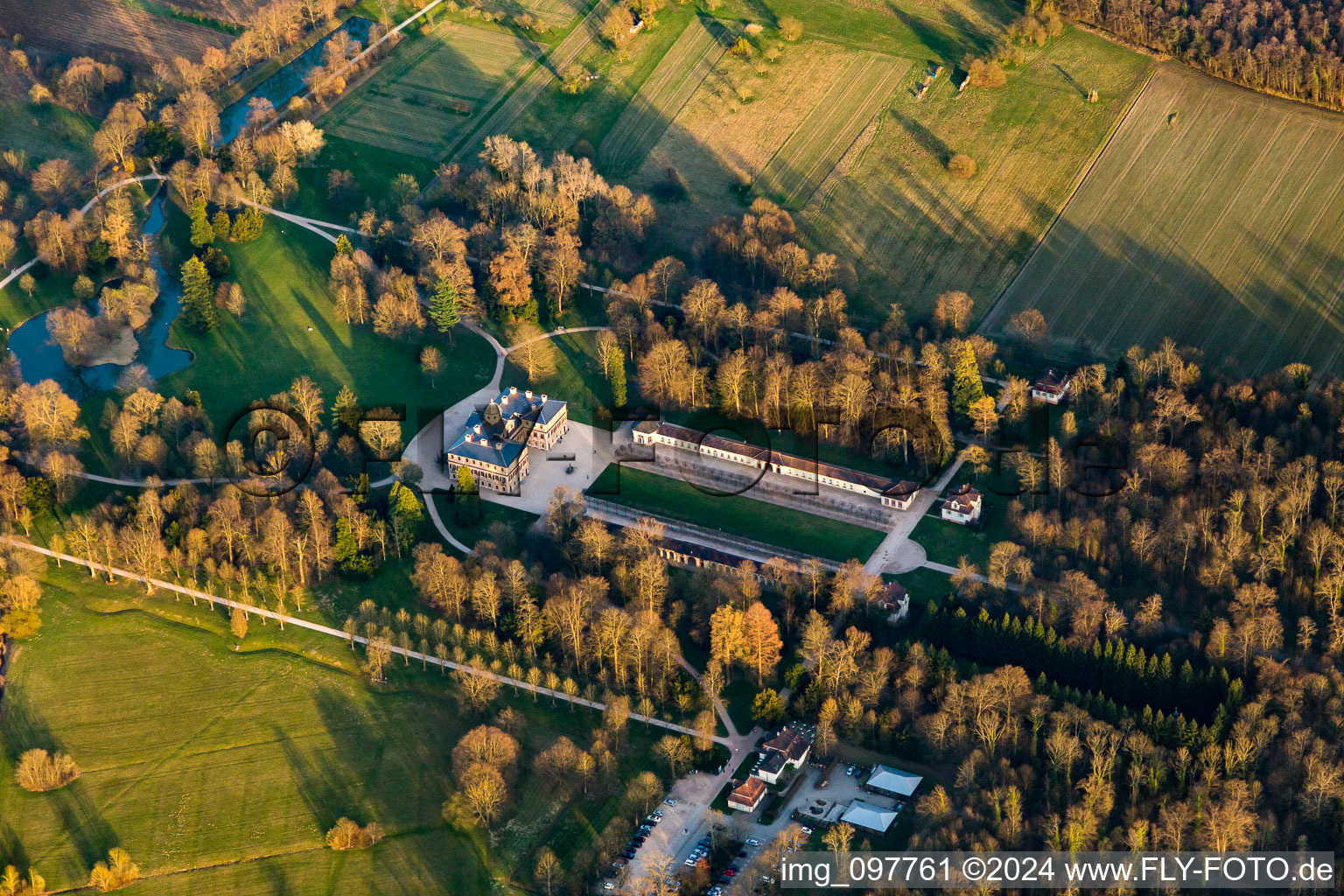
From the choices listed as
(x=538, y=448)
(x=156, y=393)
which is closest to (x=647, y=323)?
(x=538, y=448)

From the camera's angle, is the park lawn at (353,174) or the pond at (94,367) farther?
the park lawn at (353,174)

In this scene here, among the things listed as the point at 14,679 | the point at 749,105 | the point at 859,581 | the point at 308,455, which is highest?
the point at 749,105

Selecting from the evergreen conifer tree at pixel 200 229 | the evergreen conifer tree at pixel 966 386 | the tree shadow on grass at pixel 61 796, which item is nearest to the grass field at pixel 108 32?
the evergreen conifer tree at pixel 200 229

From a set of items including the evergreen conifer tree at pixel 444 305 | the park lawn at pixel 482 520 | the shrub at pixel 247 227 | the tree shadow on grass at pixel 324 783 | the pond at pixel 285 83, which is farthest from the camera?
the pond at pixel 285 83

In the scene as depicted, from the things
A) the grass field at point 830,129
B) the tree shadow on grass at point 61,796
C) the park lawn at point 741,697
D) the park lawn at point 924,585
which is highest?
the grass field at point 830,129

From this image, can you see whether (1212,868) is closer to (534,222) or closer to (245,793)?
(245,793)

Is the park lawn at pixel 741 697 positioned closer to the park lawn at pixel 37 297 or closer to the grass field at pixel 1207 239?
the grass field at pixel 1207 239
